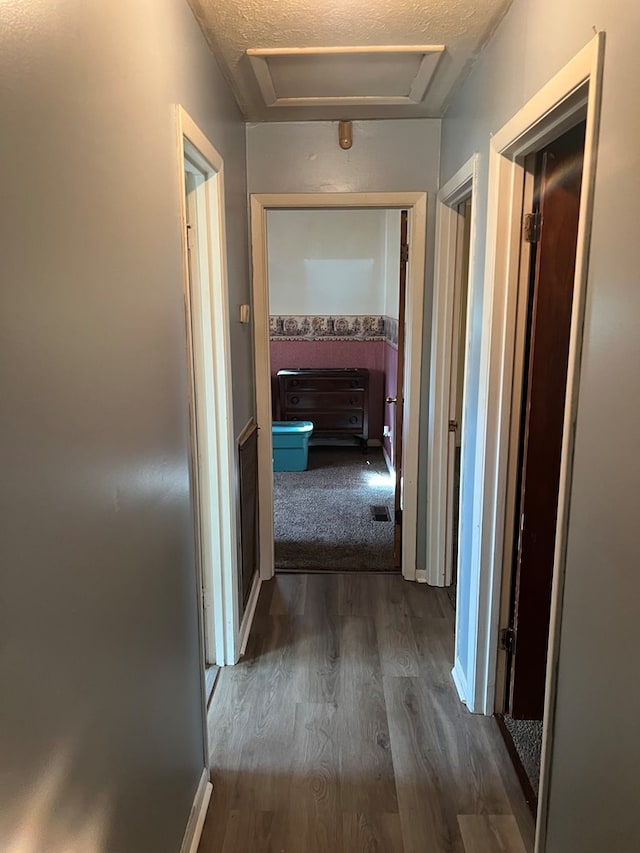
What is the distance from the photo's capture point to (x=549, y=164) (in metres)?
1.89

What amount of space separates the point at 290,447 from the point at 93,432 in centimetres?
432

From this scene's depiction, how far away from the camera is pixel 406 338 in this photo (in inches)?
128

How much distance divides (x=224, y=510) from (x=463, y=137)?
1786mm

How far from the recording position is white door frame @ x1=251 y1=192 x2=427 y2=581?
301 cm

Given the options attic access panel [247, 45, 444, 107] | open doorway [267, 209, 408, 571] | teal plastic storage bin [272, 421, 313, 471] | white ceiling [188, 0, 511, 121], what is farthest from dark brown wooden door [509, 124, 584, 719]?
teal plastic storage bin [272, 421, 313, 471]

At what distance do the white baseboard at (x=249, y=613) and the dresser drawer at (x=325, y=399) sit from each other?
2645mm

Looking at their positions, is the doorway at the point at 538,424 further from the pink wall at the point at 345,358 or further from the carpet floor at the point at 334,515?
the pink wall at the point at 345,358

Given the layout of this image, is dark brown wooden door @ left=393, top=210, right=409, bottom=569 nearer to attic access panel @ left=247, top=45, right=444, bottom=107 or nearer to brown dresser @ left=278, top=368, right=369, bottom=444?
attic access panel @ left=247, top=45, right=444, bottom=107

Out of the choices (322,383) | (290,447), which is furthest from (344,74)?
(322,383)

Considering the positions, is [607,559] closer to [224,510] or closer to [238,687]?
[224,510]

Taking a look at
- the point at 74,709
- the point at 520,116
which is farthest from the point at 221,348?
the point at 74,709

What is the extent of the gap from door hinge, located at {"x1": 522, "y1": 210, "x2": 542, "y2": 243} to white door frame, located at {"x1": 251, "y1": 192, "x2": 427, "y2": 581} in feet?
3.75

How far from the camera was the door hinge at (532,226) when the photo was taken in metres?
1.93

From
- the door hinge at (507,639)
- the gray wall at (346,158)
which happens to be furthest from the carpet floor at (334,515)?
the gray wall at (346,158)
